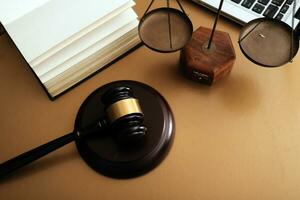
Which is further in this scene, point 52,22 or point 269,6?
point 269,6

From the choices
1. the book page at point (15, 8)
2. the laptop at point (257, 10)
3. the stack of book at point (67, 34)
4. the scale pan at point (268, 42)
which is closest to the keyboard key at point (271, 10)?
the laptop at point (257, 10)

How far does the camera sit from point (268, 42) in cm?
54

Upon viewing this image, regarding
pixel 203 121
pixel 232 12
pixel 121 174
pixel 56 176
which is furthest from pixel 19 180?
pixel 232 12

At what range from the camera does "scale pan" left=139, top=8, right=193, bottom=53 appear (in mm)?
538

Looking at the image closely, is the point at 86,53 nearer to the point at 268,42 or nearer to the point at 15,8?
the point at 15,8

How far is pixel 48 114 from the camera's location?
590 mm

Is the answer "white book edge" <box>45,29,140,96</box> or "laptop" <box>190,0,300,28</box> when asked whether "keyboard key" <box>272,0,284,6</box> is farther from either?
"white book edge" <box>45,29,140,96</box>

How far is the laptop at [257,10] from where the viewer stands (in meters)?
0.63

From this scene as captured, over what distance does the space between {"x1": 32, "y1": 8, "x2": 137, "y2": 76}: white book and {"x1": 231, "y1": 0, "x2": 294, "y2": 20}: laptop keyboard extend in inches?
8.4

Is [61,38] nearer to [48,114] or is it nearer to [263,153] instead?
[48,114]

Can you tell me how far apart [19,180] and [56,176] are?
0.19 ft

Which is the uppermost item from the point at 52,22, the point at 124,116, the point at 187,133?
the point at 52,22

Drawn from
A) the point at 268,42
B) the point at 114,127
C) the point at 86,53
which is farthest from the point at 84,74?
the point at 268,42

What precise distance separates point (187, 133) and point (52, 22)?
27cm
